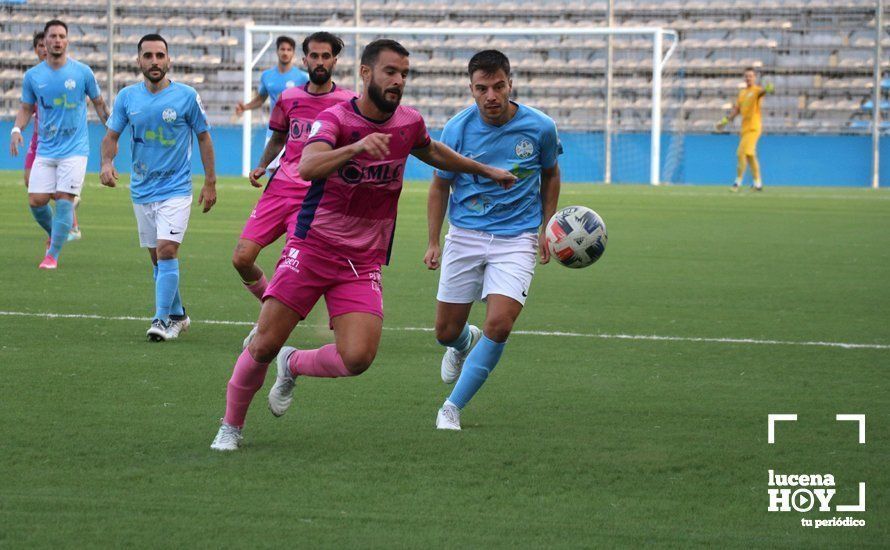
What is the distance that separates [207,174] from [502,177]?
3.39 meters

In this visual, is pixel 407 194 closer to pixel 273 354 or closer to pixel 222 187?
pixel 222 187

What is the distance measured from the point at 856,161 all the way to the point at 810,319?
22819mm

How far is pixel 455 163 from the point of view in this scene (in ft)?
19.8

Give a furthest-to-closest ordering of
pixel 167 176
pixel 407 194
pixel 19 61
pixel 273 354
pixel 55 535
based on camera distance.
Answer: pixel 19 61, pixel 407 194, pixel 167 176, pixel 273 354, pixel 55 535

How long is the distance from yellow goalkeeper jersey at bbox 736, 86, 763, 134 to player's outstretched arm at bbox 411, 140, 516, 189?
2236 cm

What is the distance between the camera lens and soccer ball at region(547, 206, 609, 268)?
6.79m

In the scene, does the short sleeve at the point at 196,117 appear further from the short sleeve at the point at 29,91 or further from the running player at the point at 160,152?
the short sleeve at the point at 29,91

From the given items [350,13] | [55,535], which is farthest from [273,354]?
[350,13]

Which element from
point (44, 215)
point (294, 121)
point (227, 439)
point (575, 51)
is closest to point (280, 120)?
point (294, 121)

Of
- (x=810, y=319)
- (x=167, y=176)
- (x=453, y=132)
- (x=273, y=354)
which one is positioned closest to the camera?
(x=273, y=354)

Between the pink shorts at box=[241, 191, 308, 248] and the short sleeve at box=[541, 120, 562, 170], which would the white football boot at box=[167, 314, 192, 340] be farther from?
the short sleeve at box=[541, 120, 562, 170]

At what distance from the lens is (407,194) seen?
83.6ft

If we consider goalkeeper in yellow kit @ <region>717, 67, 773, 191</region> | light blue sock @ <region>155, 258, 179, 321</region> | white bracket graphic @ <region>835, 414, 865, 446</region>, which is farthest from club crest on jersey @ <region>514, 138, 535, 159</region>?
goalkeeper in yellow kit @ <region>717, 67, 773, 191</region>

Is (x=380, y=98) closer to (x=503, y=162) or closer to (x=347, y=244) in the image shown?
(x=347, y=244)
